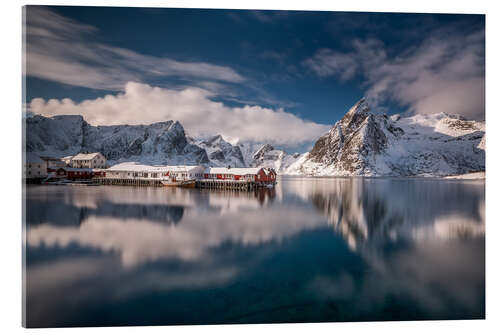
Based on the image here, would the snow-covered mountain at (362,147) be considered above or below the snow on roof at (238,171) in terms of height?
above

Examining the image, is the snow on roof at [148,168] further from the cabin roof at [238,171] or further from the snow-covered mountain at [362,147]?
the snow-covered mountain at [362,147]

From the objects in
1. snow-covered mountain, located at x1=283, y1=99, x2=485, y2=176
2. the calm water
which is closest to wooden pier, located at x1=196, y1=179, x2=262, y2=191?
the calm water

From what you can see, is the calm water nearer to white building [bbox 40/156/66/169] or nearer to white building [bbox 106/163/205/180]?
white building [bbox 106/163/205/180]

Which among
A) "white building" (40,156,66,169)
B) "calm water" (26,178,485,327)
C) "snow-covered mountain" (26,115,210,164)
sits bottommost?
"calm water" (26,178,485,327)

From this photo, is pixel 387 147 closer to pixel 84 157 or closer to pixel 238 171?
pixel 238 171

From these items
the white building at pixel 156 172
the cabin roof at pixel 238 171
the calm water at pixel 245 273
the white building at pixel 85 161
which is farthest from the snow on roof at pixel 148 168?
the calm water at pixel 245 273

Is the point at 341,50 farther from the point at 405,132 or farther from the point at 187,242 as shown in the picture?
the point at 405,132

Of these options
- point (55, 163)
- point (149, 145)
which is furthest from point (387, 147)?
point (55, 163)

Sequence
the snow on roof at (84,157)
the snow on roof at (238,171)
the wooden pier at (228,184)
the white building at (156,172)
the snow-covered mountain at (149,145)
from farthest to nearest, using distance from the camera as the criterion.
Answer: the snow-covered mountain at (149,145) → the snow on roof at (84,157) → the white building at (156,172) → the snow on roof at (238,171) → the wooden pier at (228,184)
